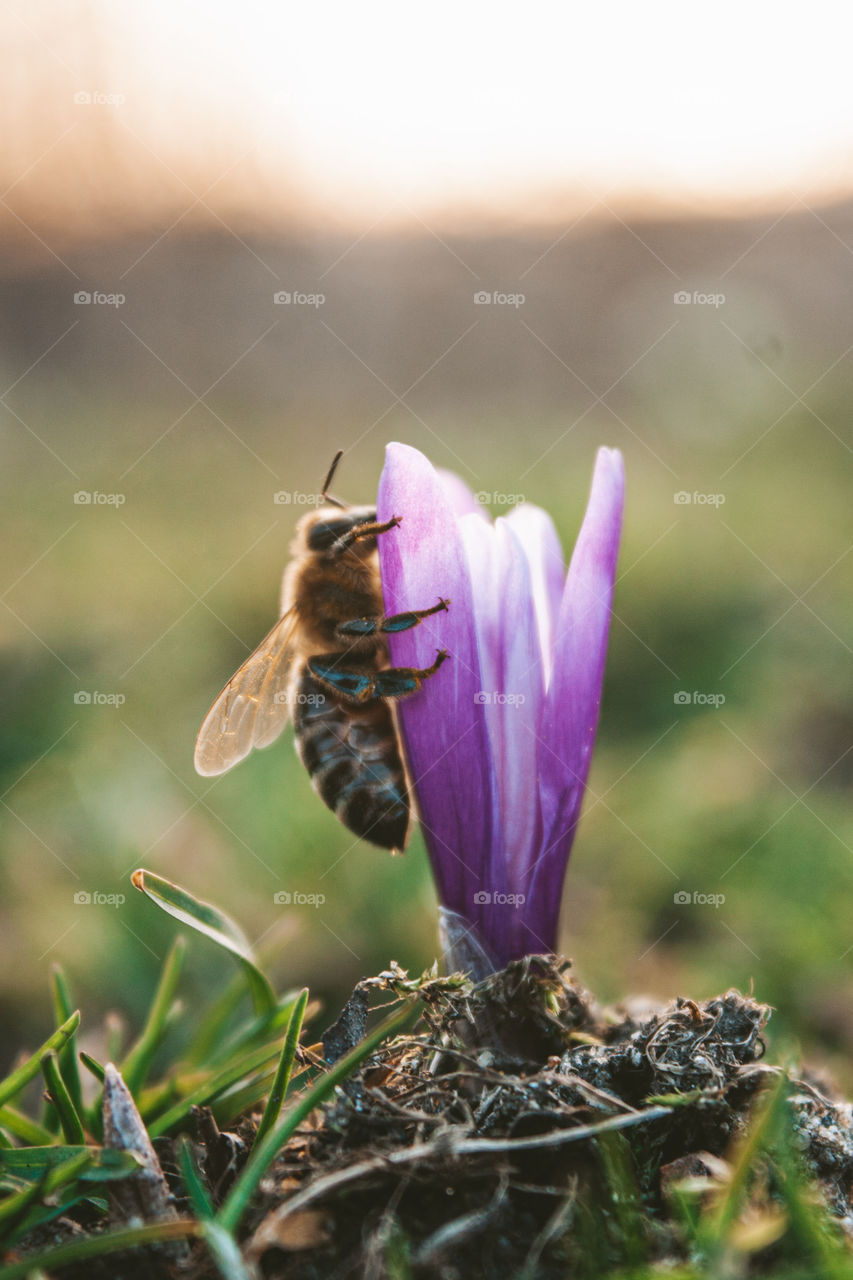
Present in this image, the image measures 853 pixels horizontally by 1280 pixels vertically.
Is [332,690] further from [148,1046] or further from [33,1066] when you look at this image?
[33,1066]

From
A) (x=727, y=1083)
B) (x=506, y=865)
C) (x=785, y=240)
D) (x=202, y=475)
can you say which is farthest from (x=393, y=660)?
(x=785, y=240)

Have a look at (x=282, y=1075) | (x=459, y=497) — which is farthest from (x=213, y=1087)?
(x=459, y=497)

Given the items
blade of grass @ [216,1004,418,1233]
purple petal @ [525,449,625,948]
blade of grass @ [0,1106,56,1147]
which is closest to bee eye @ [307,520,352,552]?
purple petal @ [525,449,625,948]

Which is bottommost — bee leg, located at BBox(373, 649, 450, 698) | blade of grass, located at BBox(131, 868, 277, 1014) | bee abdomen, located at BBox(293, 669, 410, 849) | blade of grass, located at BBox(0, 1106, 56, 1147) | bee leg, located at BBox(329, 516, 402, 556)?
blade of grass, located at BBox(0, 1106, 56, 1147)

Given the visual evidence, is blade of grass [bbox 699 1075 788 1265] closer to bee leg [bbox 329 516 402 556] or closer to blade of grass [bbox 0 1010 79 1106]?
blade of grass [bbox 0 1010 79 1106]

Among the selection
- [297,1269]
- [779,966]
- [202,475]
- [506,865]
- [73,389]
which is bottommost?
[779,966]

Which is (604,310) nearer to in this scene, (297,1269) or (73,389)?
(73,389)
